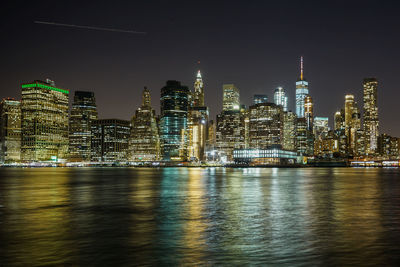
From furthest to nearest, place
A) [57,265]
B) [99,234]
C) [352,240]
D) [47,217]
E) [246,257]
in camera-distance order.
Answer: [47,217]
[99,234]
[352,240]
[246,257]
[57,265]

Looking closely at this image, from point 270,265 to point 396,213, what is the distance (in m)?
26.6

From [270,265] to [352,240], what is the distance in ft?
30.3

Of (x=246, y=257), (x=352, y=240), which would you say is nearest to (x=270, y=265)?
(x=246, y=257)

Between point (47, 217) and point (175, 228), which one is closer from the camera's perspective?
point (175, 228)

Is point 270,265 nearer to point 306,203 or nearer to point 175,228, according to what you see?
point 175,228

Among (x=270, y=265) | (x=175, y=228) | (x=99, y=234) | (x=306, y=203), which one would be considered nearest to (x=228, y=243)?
(x=270, y=265)

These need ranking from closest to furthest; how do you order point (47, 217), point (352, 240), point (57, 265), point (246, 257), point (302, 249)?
1. point (57, 265)
2. point (246, 257)
3. point (302, 249)
4. point (352, 240)
5. point (47, 217)

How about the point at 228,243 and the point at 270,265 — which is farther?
the point at 228,243

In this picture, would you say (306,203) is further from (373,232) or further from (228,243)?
(228,243)

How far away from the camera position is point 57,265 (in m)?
20.8

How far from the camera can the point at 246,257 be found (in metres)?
22.4

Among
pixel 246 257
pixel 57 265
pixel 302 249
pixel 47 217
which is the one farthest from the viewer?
pixel 47 217

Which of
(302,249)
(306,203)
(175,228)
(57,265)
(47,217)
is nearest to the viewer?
(57,265)

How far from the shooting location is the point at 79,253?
23531 mm
